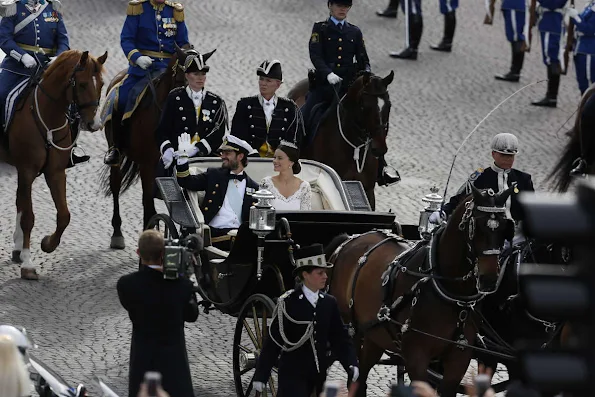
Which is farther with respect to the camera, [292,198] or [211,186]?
[211,186]

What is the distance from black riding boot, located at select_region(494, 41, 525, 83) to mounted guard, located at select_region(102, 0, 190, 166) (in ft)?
25.8

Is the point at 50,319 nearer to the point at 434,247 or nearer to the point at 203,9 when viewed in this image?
the point at 434,247

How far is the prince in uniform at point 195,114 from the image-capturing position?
12.4 meters

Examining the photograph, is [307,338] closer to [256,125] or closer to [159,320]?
[159,320]

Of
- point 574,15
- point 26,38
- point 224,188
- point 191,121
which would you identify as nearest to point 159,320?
point 224,188

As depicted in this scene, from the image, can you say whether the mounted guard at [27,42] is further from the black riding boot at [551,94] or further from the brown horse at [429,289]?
the black riding boot at [551,94]

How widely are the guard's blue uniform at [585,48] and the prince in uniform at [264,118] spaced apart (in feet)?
26.3

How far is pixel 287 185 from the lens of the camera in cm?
1062

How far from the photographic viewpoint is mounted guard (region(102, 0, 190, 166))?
46.8ft

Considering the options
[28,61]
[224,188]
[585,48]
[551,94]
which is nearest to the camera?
[224,188]

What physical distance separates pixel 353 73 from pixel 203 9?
8990 mm

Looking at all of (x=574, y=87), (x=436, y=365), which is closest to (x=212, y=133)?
(x=436, y=365)

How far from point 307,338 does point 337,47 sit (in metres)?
6.66

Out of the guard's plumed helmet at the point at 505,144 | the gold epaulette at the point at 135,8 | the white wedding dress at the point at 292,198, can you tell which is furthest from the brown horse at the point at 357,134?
the guard's plumed helmet at the point at 505,144
